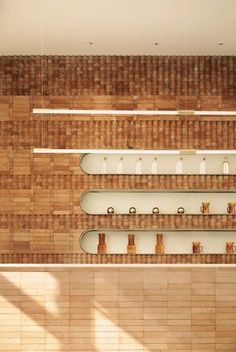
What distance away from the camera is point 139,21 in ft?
24.1

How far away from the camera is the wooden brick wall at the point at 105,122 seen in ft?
29.6

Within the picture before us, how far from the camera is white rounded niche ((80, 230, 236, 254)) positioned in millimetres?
9203

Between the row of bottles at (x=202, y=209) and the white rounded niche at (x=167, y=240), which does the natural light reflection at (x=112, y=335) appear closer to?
the white rounded niche at (x=167, y=240)

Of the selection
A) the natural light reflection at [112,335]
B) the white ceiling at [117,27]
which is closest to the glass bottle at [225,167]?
the white ceiling at [117,27]

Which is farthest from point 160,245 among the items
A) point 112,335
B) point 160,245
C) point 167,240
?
point 112,335

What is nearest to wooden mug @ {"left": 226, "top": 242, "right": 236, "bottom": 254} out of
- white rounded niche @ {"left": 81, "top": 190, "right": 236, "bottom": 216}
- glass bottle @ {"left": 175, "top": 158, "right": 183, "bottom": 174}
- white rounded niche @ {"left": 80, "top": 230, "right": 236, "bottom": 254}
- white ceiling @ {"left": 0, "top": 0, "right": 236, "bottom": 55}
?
white rounded niche @ {"left": 80, "top": 230, "right": 236, "bottom": 254}

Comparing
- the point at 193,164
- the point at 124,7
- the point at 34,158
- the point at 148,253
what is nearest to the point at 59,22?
the point at 124,7

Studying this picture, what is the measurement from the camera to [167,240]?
9.23 meters

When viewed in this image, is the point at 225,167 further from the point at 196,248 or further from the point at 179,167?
the point at 196,248

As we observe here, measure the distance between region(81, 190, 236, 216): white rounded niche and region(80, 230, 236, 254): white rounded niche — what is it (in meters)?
0.32

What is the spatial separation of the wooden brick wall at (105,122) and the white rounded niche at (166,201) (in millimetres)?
189

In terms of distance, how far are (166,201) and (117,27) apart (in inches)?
114

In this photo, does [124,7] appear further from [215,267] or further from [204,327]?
[204,327]

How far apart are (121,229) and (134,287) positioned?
129 centimetres
